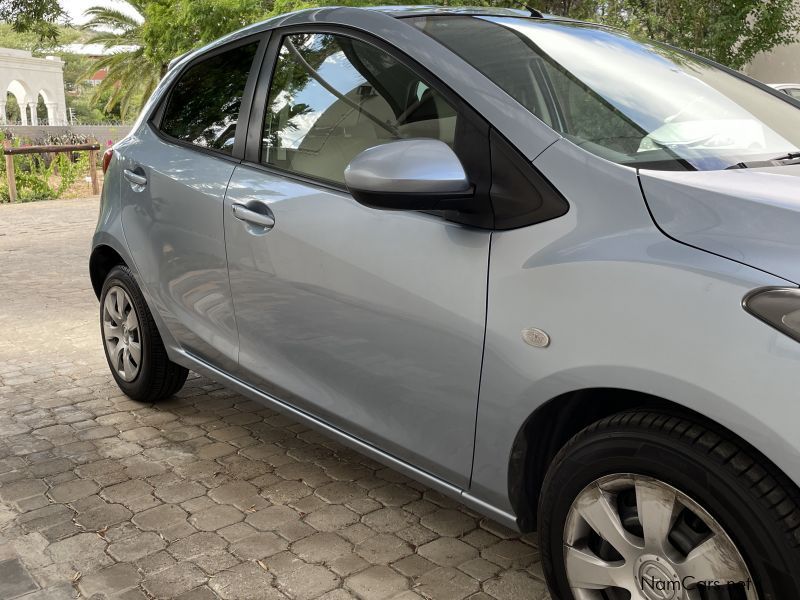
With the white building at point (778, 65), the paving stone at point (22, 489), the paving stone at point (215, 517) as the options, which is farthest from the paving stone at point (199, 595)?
the white building at point (778, 65)

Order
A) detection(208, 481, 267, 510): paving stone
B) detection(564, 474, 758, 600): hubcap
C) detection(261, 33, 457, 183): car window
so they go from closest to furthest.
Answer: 1. detection(564, 474, 758, 600): hubcap
2. detection(261, 33, 457, 183): car window
3. detection(208, 481, 267, 510): paving stone

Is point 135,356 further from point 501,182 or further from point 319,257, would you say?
point 501,182

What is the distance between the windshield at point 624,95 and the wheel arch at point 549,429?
0.59 meters

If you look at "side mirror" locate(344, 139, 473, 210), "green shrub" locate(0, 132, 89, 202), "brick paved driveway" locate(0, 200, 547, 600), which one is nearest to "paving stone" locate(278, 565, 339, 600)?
"brick paved driveway" locate(0, 200, 547, 600)

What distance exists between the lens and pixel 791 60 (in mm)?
17734

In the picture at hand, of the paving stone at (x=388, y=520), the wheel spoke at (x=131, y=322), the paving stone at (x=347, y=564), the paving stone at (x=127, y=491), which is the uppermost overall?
the wheel spoke at (x=131, y=322)

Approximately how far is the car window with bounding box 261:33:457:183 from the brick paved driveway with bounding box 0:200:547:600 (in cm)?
127

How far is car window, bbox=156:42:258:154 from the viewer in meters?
3.61

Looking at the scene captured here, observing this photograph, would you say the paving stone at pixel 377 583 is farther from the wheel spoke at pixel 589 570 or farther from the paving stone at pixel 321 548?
the wheel spoke at pixel 589 570

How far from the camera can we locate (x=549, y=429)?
241 centimetres

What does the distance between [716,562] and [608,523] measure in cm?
28

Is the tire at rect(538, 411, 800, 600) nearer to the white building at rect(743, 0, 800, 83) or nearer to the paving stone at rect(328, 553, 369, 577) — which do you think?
the paving stone at rect(328, 553, 369, 577)

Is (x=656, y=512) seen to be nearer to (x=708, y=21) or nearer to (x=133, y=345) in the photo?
(x=133, y=345)

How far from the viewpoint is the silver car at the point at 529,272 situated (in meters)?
1.95
